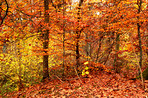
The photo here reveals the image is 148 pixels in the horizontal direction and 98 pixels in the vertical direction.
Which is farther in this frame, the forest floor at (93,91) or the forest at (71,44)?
the forest at (71,44)

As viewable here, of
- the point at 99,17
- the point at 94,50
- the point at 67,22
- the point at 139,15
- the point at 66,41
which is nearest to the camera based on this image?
the point at 139,15

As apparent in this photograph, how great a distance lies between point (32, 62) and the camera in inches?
395

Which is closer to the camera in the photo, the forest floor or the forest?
the forest floor

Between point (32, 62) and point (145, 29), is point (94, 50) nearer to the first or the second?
point (145, 29)

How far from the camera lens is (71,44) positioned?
28.3 ft

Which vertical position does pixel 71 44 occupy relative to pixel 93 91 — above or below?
above

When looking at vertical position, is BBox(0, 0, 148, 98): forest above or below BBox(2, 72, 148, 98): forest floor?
above

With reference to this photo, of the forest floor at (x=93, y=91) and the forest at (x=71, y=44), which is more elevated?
the forest at (x=71, y=44)

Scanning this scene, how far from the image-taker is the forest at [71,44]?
724 cm

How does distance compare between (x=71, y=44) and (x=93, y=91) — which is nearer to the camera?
(x=93, y=91)

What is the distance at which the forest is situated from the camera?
724 cm

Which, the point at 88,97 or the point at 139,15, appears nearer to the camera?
the point at 88,97

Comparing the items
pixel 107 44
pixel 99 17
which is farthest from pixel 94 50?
pixel 99 17

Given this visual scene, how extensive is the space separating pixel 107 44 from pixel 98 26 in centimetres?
218
